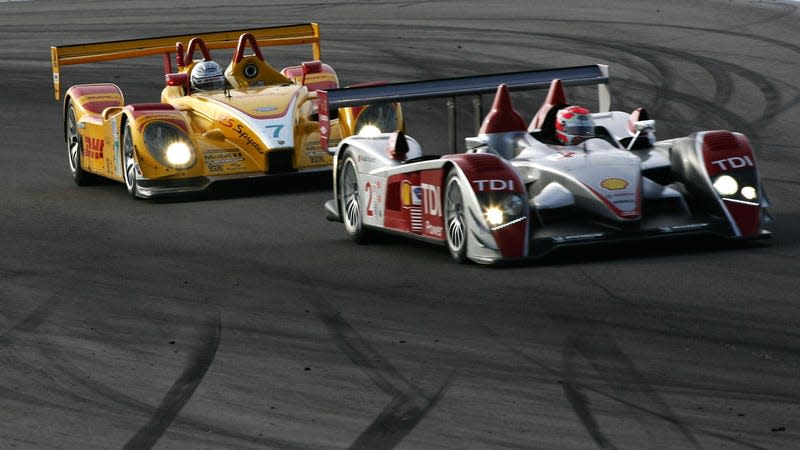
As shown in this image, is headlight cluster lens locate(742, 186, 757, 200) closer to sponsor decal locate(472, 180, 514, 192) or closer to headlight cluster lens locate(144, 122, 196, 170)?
sponsor decal locate(472, 180, 514, 192)

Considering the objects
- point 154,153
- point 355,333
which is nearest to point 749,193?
point 355,333

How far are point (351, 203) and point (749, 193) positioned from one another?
3632 mm

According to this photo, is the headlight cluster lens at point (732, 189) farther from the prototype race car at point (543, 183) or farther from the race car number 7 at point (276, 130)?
the race car number 7 at point (276, 130)

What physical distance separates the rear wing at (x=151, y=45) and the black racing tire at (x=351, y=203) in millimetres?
4760

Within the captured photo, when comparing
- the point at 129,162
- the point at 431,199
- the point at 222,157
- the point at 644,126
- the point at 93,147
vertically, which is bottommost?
the point at 93,147

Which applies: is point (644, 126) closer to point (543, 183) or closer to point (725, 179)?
point (725, 179)

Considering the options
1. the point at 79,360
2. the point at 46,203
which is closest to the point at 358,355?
the point at 79,360

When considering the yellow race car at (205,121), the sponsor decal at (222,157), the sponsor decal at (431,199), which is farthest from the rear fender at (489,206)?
the sponsor decal at (222,157)

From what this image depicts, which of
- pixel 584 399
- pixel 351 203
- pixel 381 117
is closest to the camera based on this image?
pixel 584 399

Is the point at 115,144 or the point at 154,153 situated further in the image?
the point at 115,144

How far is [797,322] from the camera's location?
10.1 meters

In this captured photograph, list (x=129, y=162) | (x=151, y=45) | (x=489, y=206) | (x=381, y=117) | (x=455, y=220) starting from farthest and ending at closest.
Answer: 1. (x=151, y=45)
2. (x=381, y=117)
3. (x=129, y=162)
4. (x=455, y=220)
5. (x=489, y=206)

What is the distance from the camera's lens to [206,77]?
18.9 m

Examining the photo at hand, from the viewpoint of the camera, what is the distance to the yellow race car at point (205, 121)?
56.6ft
